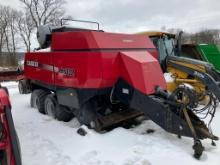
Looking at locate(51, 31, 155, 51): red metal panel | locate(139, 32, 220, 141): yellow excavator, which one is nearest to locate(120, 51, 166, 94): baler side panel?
locate(51, 31, 155, 51): red metal panel

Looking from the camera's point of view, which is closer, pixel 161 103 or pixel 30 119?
pixel 161 103

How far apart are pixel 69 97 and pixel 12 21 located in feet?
117

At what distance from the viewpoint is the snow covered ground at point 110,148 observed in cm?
413

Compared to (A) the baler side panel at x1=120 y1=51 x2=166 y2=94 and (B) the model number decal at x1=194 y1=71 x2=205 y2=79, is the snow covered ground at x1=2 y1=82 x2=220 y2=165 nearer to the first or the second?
(A) the baler side panel at x1=120 y1=51 x2=166 y2=94

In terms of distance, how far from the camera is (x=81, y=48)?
5.18 meters

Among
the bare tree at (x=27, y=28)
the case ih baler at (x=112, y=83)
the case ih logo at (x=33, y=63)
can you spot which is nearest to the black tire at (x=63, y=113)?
the case ih baler at (x=112, y=83)

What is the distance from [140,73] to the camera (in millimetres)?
4945

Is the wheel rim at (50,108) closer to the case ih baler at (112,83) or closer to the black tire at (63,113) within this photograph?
the black tire at (63,113)

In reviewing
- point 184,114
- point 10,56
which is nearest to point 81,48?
point 184,114

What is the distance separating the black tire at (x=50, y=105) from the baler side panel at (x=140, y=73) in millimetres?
2096

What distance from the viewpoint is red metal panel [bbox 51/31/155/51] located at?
16.6ft

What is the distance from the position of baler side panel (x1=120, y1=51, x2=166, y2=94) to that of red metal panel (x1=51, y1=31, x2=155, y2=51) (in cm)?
32

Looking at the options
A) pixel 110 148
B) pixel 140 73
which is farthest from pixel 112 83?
pixel 110 148

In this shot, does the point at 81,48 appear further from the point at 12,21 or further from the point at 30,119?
the point at 12,21
